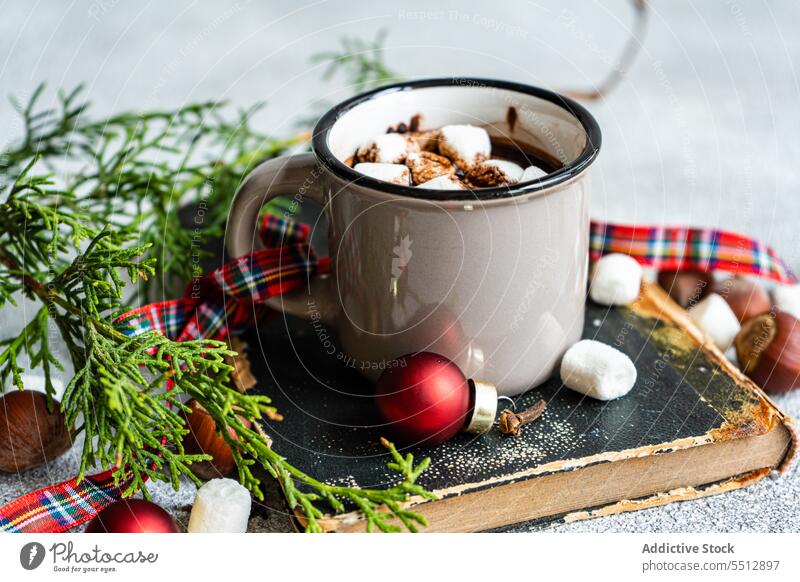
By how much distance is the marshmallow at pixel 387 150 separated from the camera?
0.70m

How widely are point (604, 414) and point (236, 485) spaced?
11.1 inches

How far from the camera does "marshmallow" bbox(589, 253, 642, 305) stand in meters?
0.82

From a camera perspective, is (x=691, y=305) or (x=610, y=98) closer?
(x=691, y=305)

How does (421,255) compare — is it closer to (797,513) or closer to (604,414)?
(604,414)

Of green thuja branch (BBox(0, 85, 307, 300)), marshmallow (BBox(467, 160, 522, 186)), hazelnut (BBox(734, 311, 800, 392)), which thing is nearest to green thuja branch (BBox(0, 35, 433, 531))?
green thuja branch (BBox(0, 85, 307, 300))

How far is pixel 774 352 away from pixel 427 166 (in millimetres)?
345

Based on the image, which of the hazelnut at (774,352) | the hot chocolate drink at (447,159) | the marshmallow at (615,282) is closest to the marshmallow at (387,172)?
the hot chocolate drink at (447,159)

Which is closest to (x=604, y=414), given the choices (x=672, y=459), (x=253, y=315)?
(x=672, y=459)

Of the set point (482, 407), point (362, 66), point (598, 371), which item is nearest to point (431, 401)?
point (482, 407)

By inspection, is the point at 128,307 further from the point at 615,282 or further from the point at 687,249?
the point at 687,249

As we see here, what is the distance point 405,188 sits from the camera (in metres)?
0.61

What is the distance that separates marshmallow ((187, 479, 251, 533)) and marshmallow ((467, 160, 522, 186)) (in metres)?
0.30

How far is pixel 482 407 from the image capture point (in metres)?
0.65

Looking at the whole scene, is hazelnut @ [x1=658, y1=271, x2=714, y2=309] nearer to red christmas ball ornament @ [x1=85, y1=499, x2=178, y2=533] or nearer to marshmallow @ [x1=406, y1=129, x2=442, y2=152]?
marshmallow @ [x1=406, y1=129, x2=442, y2=152]
